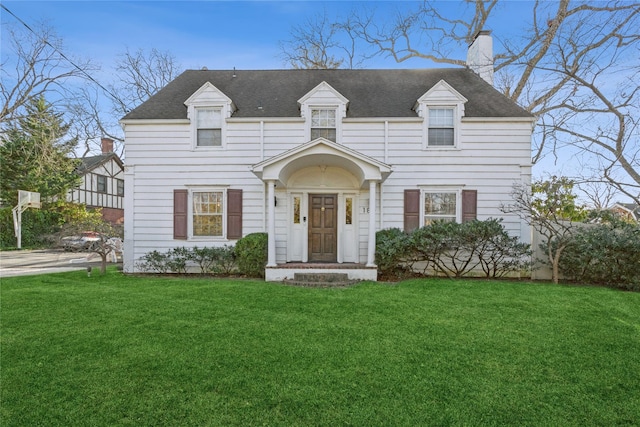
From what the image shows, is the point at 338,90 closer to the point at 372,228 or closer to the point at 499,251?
the point at 372,228

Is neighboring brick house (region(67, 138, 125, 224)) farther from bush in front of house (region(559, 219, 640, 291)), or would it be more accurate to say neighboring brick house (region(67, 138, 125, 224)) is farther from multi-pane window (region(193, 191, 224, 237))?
bush in front of house (region(559, 219, 640, 291))

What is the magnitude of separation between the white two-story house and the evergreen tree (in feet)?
Answer: 11.3

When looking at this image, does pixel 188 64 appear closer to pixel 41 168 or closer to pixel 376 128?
pixel 41 168

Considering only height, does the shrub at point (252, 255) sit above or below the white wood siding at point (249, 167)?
below

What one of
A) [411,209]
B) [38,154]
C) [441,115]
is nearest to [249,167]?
[411,209]

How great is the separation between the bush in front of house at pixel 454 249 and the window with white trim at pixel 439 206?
33.8 inches

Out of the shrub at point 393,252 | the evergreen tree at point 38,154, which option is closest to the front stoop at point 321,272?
the shrub at point 393,252

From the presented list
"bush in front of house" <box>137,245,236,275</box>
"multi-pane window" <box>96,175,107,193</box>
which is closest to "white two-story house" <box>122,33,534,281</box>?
"bush in front of house" <box>137,245,236,275</box>

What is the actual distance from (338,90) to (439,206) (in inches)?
201

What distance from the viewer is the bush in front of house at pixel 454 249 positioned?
8.51m

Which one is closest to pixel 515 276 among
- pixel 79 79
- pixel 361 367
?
pixel 361 367

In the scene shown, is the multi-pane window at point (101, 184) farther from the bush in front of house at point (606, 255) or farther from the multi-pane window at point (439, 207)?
the bush in front of house at point (606, 255)

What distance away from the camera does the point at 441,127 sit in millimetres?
9727

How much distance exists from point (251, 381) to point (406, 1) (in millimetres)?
17188
